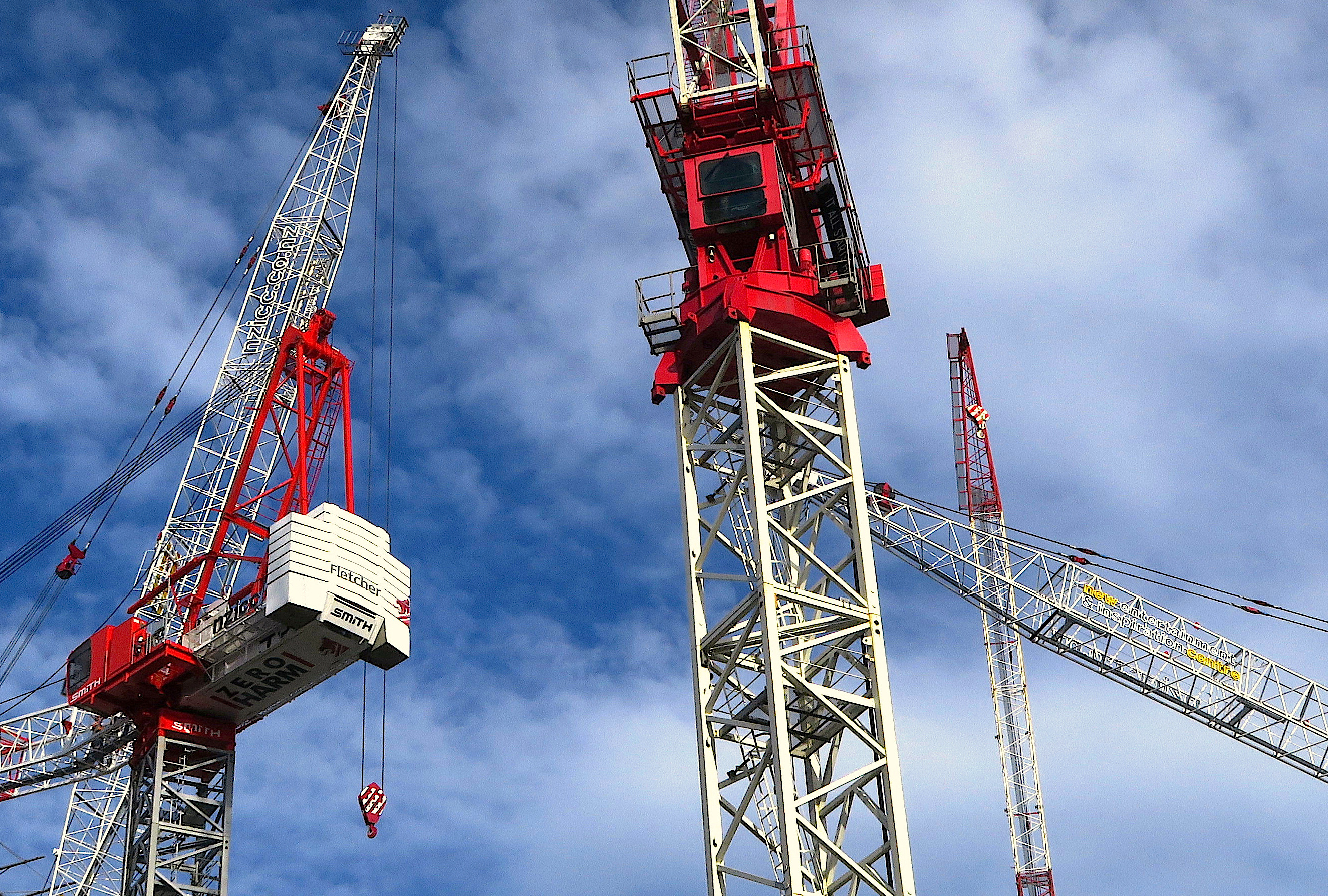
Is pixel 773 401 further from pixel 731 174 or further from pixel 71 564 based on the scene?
pixel 71 564

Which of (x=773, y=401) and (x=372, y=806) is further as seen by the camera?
(x=372, y=806)

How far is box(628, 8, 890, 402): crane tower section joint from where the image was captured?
4244 centimetres

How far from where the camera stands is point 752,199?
43719 millimetres

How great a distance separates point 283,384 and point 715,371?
47.7 metres

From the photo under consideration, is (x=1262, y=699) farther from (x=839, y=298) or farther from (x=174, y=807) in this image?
(x=174, y=807)

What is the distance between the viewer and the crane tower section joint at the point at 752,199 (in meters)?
42.4

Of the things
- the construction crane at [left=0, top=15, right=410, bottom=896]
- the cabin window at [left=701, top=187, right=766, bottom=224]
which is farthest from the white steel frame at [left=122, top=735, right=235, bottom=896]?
the cabin window at [left=701, top=187, right=766, bottom=224]

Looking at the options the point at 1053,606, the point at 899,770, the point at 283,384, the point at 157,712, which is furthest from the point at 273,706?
the point at 899,770

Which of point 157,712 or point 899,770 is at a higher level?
point 157,712

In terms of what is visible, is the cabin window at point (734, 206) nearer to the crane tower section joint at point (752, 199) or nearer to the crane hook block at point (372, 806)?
the crane tower section joint at point (752, 199)

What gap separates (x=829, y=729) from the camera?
126 ft

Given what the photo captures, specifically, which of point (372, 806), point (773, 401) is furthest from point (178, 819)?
point (773, 401)

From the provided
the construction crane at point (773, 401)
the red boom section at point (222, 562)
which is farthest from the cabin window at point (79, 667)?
the construction crane at point (773, 401)

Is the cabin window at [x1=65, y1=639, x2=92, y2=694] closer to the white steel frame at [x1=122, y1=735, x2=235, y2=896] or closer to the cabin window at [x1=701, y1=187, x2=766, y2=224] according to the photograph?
the white steel frame at [x1=122, y1=735, x2=235, y2=896]
